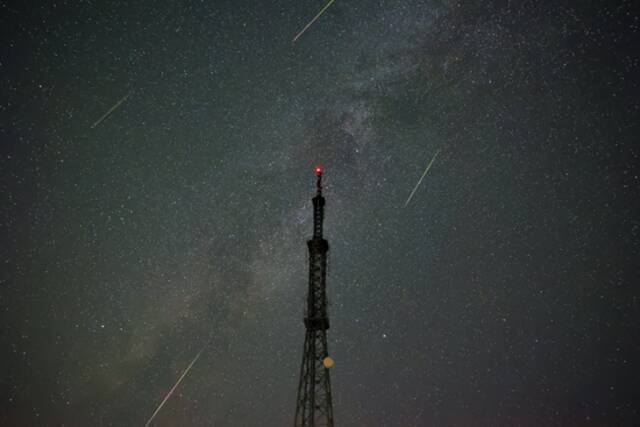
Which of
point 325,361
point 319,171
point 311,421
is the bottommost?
point 311,421

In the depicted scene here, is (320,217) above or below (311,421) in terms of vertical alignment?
above

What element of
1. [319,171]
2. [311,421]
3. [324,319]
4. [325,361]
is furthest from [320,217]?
[311,421]

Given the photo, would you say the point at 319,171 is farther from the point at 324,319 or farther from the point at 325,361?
the point at 325,361

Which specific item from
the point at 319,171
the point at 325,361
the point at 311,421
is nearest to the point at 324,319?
the point at 325,361

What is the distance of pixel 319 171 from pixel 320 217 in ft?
9.98

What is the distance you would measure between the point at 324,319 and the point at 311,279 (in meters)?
2.59

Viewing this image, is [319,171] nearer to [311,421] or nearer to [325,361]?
[325,361]

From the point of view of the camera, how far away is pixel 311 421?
33906mm

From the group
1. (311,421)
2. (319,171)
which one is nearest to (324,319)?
(311,421)

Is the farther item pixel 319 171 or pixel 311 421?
pixel 319 171

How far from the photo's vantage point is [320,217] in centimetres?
3794

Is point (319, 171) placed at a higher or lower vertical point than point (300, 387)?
higher

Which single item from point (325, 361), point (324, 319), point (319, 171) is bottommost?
point (325, 361)

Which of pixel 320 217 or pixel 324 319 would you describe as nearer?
pixel 324 319
